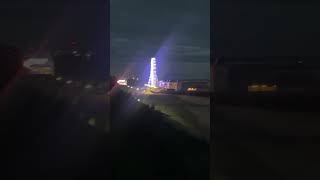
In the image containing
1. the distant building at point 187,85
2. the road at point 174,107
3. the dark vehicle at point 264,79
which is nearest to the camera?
the dark vehicle at point 264,79

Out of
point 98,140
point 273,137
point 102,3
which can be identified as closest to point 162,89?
point 98,140

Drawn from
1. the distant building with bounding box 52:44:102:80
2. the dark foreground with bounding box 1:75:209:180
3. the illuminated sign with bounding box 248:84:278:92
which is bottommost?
the dark foreground with bounding box 1:75:209:180

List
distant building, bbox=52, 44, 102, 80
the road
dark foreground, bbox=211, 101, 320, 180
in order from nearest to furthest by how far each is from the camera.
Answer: distant building, bbox=52, 44, 102, 80, dark foreground, bbox=211, 101, 320, 180, the road

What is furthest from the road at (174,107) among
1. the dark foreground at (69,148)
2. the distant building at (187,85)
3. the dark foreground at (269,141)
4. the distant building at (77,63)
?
the distant building at (77,63)

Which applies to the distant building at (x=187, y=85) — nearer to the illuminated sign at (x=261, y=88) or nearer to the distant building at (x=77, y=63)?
the illuminated sign at (x=261, y=88)

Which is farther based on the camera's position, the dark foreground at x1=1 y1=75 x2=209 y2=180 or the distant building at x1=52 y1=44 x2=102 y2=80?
the dark foreground at x1=1 y1=75 x2=209 y2=180

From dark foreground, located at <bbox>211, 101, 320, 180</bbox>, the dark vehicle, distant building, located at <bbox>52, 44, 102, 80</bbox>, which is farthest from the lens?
dark foreground, located at <bbox>211, 101, 320, 180</bbox>

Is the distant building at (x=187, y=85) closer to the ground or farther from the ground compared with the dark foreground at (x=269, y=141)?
farther from the ground

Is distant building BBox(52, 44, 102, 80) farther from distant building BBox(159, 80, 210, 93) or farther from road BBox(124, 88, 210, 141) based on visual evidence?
road BBox(124, 88, 210, 141)

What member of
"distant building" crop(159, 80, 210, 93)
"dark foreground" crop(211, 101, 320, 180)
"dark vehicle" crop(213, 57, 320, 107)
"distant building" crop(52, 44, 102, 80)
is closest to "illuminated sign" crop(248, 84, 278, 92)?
"dark vehicle" crop(213, 57, 320, 107)

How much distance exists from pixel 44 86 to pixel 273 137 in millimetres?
1696

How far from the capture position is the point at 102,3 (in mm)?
3143

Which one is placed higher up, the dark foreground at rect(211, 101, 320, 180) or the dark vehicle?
the dark vehicle

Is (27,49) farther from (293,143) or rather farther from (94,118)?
(293,143)
